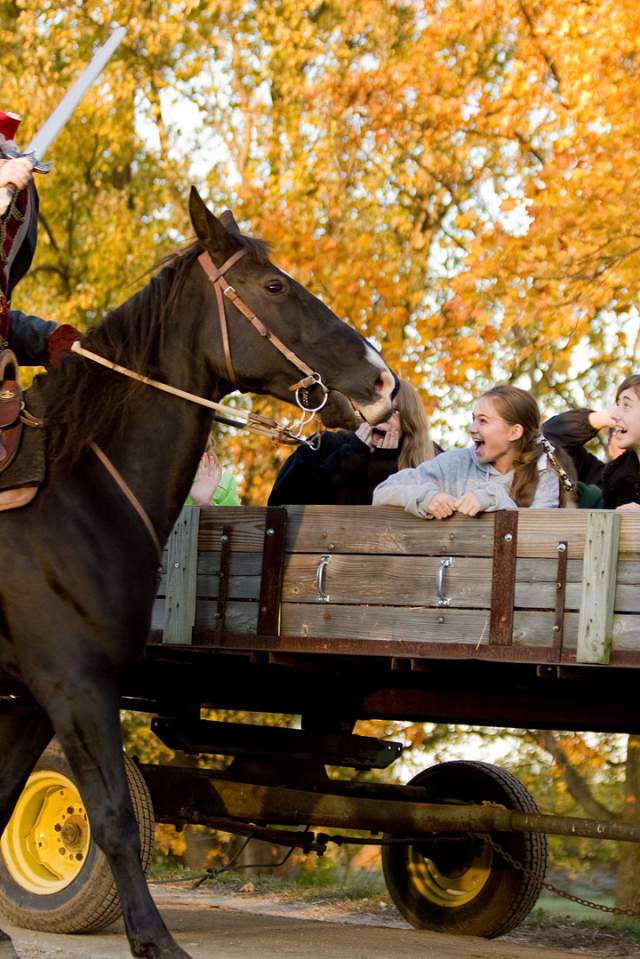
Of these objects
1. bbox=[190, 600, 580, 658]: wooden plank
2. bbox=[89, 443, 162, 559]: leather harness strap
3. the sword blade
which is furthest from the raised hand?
bbox=[190, 600, 580, 658]: wooden plank

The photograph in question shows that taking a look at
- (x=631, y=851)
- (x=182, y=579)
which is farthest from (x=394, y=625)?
(x=631, y=851)

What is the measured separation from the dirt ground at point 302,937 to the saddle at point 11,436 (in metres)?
1.70

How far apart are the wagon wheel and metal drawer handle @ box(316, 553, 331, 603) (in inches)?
69.2

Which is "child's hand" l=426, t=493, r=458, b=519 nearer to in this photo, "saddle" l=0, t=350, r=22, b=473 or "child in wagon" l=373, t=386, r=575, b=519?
"child in wagon" l=373, t=386, r=575, b=519

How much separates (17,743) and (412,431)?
242cm

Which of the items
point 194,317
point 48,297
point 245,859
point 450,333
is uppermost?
point 48,297

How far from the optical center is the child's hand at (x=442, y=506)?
208 inches

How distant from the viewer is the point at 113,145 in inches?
642

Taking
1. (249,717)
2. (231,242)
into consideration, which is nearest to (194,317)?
(231,242)

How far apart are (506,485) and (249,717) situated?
27.6ft

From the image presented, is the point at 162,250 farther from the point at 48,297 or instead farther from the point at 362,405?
the point at 362,405

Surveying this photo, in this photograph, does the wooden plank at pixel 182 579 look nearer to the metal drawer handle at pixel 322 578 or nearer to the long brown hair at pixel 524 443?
the metal drawer handle at pixel 322 578

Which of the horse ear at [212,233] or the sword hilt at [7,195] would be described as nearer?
the sword hilt at [7,195]

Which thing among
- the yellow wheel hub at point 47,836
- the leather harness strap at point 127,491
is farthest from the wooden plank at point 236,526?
the yellow wheel hub at point 47,836
